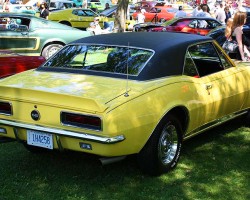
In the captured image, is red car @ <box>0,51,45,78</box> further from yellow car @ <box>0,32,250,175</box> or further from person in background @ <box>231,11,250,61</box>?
person in background @ <box>231,11,250,61</box>

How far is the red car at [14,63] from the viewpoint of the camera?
21.3 ft

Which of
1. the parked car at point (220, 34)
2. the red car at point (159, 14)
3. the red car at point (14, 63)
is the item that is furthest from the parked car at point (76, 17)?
the red car at point (14, 63)

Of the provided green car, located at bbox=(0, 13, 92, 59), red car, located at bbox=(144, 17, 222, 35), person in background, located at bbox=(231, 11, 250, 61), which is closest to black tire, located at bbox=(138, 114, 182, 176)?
person in background, located at bbox=(231, 11, 250, 61)

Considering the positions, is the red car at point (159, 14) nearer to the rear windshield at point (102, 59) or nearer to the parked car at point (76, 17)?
the parked car at point (76, 17)

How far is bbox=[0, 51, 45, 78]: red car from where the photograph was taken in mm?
6489

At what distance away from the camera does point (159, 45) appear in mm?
4770

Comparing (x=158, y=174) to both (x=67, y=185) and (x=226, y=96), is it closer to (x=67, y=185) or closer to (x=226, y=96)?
(x=67, y=185)

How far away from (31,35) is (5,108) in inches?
310

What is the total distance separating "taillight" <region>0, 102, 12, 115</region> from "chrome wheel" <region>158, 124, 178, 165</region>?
1490mm

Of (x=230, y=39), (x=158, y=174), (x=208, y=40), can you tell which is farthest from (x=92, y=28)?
(x=158, y=174)

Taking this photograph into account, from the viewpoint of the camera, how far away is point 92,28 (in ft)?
55.6

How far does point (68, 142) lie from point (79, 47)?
5.31 feet

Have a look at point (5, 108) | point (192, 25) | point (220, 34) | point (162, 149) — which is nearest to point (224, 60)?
point (162, 149)

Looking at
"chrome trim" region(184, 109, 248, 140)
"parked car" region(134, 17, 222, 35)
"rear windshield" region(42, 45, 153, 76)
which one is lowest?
"parked car" region(134, 17, 222, 35)
